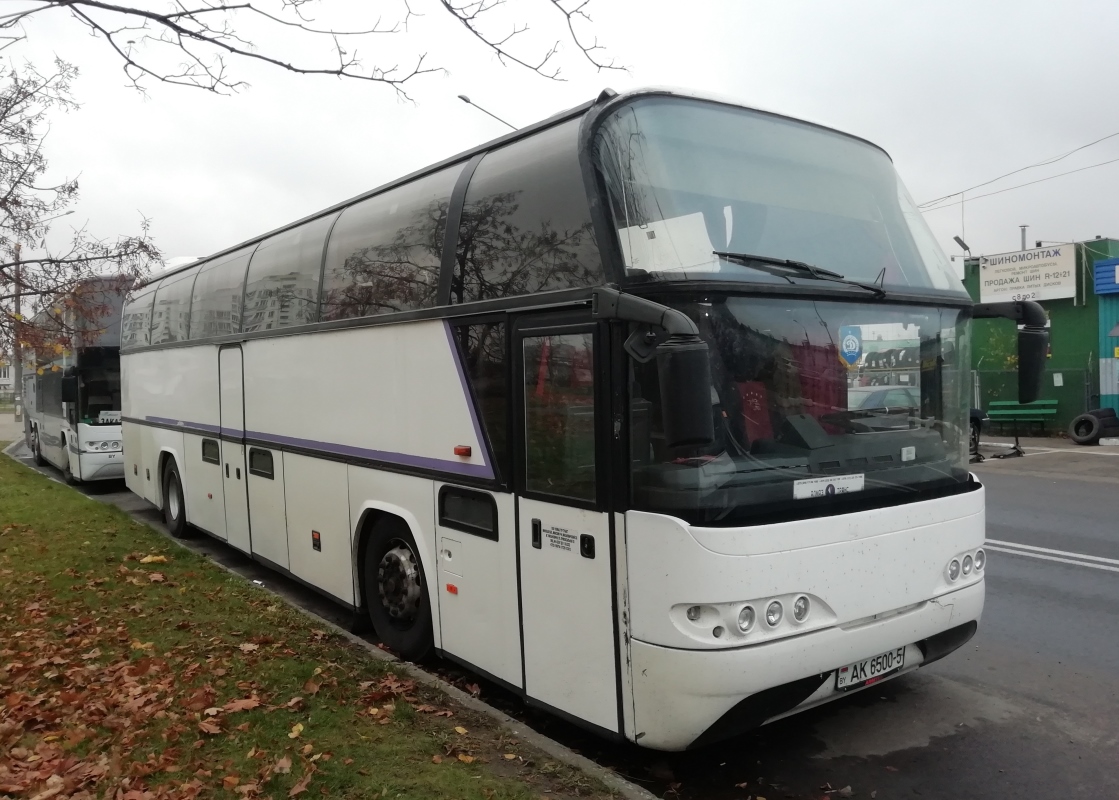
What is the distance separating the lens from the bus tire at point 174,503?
1132 cm

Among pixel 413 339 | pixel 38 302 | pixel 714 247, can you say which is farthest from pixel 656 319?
pixel 38 302

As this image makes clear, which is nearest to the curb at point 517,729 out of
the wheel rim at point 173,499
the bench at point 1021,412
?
the wheel rim at point 173,499

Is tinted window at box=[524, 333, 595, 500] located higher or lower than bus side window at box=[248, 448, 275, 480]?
higher

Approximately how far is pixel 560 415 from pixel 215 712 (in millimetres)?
2589

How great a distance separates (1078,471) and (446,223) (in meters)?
15.0

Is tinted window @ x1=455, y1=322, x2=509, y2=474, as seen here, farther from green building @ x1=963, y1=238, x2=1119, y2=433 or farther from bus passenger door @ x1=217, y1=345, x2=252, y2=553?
green building @ x1=963, y1=238, x2=1119, y2=433

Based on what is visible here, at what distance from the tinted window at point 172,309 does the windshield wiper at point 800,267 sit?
8431mm

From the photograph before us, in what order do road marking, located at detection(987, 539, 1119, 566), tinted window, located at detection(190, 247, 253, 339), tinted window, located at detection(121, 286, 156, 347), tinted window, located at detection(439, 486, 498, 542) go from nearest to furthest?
tinted window, located at detection(439, 486, 498, 542)
road marking, located at detection(987, 539, 1119, 566)
tinted window, located at detection(190, 247, 253, 339)
tinted window, located at detection(121, 286, 156, 347)

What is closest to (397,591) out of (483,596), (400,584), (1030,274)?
(400,584)

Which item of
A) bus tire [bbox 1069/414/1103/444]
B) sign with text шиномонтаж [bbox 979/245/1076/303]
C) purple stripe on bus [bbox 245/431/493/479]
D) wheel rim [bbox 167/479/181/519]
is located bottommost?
bus tire [bbox 1069/414/1103/444]

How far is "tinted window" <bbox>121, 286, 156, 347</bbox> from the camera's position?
1277cm

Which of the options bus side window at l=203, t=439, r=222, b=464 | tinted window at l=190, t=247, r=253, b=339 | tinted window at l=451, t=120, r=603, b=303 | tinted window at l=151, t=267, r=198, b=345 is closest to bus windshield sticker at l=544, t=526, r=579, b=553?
tinted window at l=451, t=120, r=603, b=303

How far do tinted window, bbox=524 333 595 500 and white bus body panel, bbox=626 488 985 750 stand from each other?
18.2 inches

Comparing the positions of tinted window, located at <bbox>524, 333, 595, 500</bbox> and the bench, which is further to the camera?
the bench
